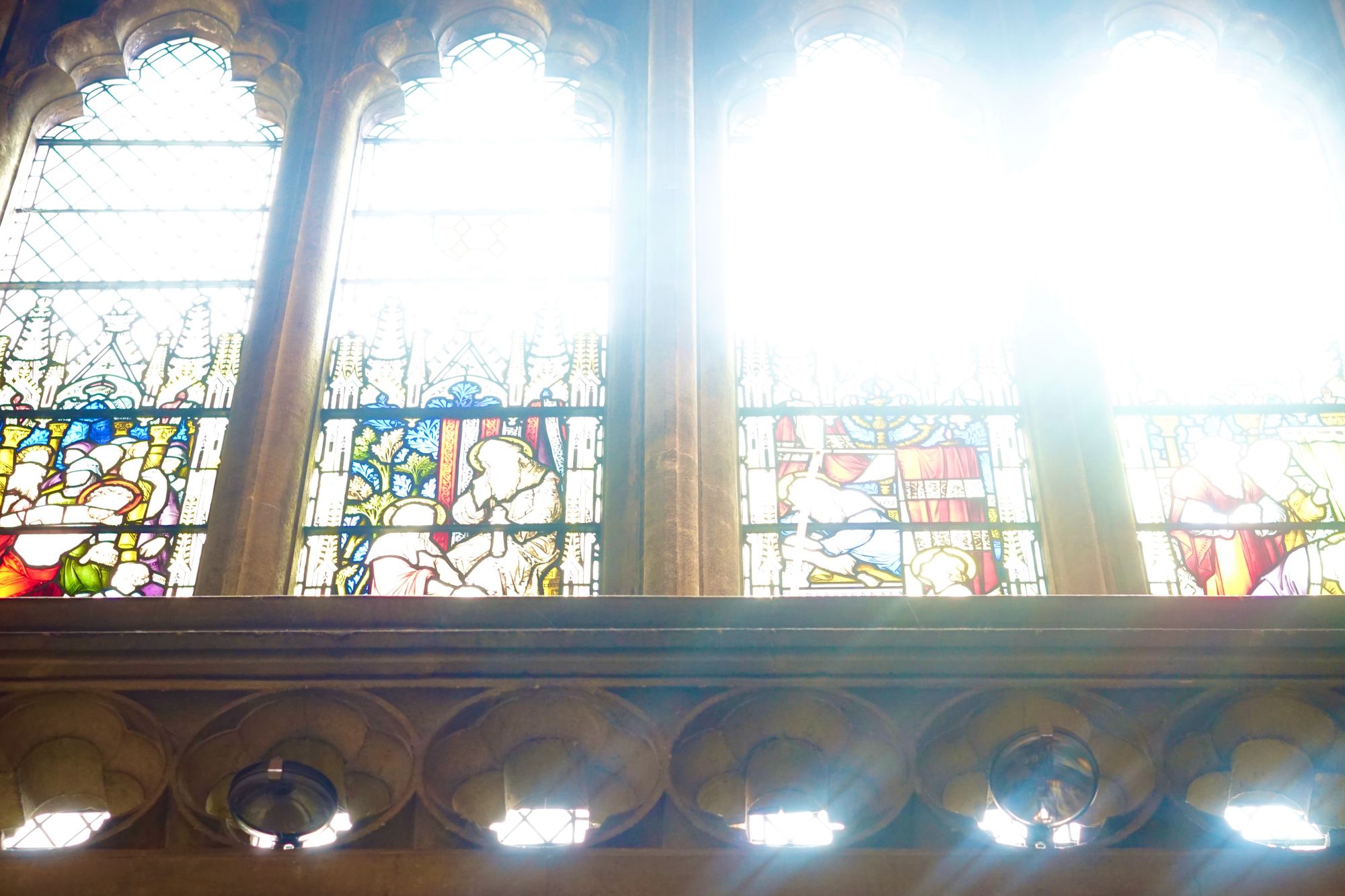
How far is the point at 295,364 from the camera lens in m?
5.23

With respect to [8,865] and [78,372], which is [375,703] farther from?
[78,372]

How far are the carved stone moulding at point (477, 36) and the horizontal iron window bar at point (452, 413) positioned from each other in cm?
148

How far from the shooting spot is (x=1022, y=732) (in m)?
3.18

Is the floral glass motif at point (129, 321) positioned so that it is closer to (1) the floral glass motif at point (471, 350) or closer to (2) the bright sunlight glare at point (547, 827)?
(1) the floral glass motif at point (471, 350)

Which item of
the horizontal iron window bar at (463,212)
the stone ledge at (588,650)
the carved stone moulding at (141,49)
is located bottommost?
the stone ledge at (588,650)

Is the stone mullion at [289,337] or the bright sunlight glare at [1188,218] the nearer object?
the stone mullion at [289,337]

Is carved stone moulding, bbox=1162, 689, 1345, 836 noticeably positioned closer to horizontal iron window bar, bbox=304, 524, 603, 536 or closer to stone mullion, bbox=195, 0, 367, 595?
horizontal iron window bar, bbox=304, 524, 603, 536

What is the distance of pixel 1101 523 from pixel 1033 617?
1.52 meters

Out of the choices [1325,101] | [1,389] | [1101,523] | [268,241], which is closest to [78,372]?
[1,389]

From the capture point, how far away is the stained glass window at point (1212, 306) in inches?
201

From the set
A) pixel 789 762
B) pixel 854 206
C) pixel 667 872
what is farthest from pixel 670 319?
pixel 667 872

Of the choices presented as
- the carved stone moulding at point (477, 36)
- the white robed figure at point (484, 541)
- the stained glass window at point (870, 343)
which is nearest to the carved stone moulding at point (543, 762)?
the white robed figure at point (484, 541)

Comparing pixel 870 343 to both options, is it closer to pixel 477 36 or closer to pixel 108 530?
pixel 477 36

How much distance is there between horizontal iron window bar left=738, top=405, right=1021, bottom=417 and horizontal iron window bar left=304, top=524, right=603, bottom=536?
0.77 m
